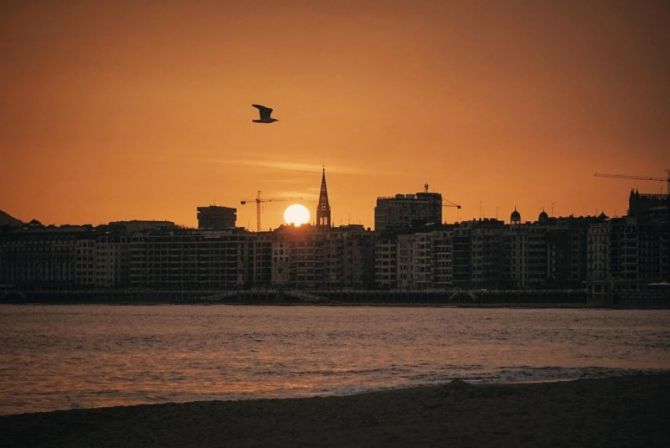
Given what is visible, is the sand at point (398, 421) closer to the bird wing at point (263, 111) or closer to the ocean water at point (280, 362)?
the ocean water at point (280, 362)

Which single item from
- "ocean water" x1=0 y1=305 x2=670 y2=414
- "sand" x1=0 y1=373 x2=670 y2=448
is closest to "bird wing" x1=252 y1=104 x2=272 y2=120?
"ocean water" x1=0 y1=305 x2=670 y2=414

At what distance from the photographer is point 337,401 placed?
37812 millimetres

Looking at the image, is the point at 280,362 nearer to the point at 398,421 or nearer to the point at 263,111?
the point at 263,111

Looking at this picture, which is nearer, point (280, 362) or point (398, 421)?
point (398, 421)

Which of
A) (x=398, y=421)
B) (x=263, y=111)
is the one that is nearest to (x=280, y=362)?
(x=263, y=111)

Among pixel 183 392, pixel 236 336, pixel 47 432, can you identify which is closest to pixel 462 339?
pixel 236 336

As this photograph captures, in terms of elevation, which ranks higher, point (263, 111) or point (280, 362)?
point (263, 111)

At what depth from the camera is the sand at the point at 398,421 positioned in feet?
92.9

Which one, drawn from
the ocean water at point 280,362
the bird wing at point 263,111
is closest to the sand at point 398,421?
the ocean water at point 280,362

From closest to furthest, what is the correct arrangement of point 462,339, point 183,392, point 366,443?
point 366,443
point 183,392
point 462,339

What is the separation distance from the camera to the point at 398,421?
104 feet

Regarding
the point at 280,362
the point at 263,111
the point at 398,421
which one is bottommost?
the point at 280,362

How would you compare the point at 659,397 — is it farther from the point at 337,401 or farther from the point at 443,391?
the point at 337,401

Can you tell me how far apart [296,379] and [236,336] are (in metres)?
44.9
